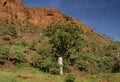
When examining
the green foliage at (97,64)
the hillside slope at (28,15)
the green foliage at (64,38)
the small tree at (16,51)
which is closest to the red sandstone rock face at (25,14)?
the hillside slope at (28,15)

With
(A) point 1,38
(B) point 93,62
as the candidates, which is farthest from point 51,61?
(A) point 1,38

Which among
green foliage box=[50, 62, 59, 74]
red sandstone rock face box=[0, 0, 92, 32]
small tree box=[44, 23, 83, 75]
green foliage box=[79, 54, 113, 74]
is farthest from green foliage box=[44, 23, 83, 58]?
red sandstone rock face box=[0, 0, 92, 32]

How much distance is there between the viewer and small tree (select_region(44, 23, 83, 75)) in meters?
48.4

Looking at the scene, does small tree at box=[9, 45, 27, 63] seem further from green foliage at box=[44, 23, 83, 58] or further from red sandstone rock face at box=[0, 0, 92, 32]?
red sandstone rock face at box=[0, 0, 92, 32]

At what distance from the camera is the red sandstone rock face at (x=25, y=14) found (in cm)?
10919

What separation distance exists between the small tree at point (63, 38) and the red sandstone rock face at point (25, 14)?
52449mm

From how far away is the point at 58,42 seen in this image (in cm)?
4866

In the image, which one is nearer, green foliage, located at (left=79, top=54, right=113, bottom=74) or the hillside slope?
green foliage, located at (left=79, top=54, right=113, bottom=74)

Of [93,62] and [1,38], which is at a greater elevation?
[1,38]

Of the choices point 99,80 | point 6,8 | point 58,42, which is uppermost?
point 6,8

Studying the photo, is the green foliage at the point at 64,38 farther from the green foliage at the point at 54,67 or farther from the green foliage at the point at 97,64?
the green foliage at the point at 97,64

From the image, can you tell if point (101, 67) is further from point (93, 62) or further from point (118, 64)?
point (118, 64)

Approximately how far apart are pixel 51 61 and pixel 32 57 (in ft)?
27.0

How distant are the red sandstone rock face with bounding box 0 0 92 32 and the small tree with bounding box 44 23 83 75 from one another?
52.4 metres
